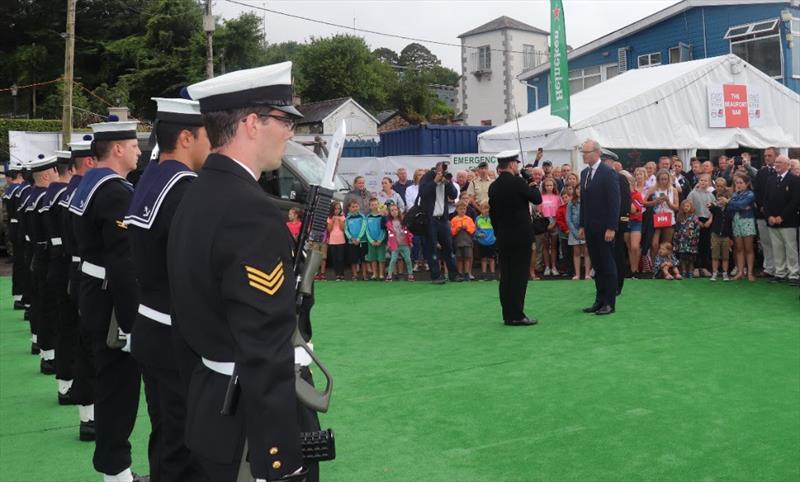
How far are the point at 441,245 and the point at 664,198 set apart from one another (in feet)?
11.9

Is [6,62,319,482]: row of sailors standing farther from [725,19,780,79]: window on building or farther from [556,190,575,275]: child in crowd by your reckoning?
[725,19,780,79]: window on building

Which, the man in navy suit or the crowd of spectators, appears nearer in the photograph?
the man in navy suit

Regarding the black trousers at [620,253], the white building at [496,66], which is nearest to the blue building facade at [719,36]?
the black trousers at [620,253]

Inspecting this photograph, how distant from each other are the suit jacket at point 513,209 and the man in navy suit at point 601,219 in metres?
0.93

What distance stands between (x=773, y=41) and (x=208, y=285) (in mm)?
29542

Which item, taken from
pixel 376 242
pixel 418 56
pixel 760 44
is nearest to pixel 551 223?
pixel 376 242

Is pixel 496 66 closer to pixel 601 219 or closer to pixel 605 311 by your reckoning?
pixel 601 219

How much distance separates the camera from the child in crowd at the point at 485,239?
14.6 m

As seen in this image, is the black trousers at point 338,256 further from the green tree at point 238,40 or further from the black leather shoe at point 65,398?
the green tree at point 238,40

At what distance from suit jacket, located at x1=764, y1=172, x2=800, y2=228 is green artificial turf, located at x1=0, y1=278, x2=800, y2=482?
1.59 m

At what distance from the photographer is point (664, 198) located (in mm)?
13312

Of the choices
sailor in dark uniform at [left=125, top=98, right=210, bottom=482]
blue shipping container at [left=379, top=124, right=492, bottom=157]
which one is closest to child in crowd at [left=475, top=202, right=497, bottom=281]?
sailor in dark uniform at [left=125, top=98, right=210, bottom=482]

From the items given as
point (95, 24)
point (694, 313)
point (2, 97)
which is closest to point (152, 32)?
point (95, 24)

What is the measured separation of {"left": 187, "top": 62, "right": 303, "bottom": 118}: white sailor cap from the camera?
2.66m
